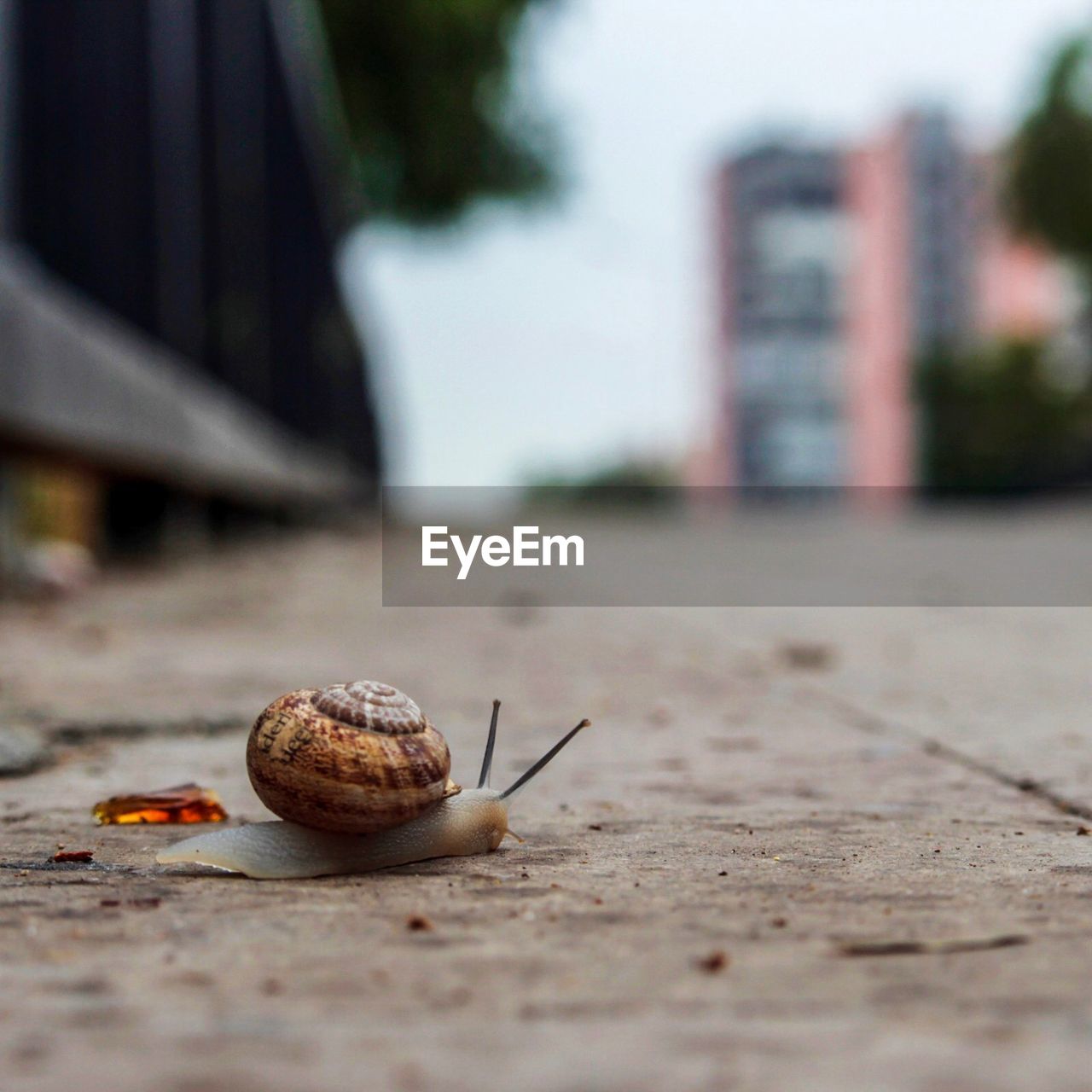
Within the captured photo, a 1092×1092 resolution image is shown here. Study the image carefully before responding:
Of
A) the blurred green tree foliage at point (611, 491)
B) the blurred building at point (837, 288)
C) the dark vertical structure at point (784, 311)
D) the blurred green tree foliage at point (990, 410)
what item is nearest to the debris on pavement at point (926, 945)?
the blurred green tree foliage at point (611, 491)

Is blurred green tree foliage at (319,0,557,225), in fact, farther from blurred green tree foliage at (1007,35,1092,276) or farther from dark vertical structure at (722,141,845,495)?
dark vertical structure at (722,141,845,495)

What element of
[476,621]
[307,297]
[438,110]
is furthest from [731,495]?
[476,621]

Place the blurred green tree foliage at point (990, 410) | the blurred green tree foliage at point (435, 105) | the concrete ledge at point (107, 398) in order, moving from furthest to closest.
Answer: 1. the blurred green tree foliage at point (990, 410)
2. the blurred green tree foliage at point (435, 105)
3. the concrete ledge at point (107, 398)

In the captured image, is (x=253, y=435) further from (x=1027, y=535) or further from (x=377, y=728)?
(x=377, y=728)

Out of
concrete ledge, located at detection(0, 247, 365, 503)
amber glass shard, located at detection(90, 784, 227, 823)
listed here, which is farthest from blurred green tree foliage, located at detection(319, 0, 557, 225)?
amber glass shard, located at detection(90, 784, 227, 823)

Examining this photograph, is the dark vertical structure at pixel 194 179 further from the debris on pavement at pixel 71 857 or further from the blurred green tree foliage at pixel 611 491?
the debris on pavement at pixel 71 857

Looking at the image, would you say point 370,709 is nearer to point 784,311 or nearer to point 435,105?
point 435,105

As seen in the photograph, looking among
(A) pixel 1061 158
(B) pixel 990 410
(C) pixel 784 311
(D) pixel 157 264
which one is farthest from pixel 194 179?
(C) pixel 784 311
